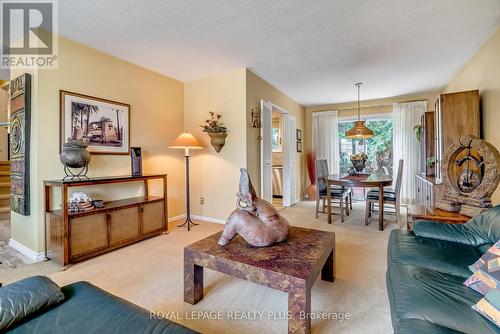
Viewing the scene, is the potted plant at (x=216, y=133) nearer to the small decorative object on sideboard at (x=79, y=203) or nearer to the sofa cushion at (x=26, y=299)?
the small decorative object on sideboard at (x=79, y=203)

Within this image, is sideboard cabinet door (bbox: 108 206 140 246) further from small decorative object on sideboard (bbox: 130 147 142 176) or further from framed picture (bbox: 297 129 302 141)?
framed picture (bbox: 297 129 302 141)

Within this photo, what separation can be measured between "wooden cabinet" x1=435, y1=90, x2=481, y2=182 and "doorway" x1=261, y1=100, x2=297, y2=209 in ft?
8.54

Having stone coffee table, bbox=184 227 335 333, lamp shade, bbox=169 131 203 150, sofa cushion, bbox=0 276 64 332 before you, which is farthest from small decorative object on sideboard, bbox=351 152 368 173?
sofa cushion, bbox=0 276 64 332

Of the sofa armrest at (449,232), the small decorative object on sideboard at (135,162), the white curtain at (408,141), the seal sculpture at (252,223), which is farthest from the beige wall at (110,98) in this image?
the white curtain at (408,141)

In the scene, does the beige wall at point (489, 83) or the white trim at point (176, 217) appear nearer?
the beige wall at point (489, 83)

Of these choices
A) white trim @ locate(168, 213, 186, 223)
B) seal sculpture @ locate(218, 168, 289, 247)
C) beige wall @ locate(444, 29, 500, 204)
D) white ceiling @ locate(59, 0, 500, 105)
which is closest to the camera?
seal sculpture @ locate(218, 168, 289, 247)

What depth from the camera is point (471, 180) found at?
2230 mm

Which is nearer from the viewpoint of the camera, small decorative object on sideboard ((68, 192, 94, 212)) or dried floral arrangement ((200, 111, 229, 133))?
small decorative object on sideboard ((68, 192, 94, 212))

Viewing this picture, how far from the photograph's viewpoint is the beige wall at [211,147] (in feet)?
12.3

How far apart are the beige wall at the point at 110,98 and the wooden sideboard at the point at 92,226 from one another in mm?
218

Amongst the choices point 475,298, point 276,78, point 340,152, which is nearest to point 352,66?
point 276,78

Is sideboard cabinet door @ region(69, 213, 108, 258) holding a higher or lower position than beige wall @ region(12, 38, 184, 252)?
lower

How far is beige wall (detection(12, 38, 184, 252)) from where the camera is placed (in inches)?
99.8

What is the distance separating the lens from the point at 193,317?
1.60 metres
